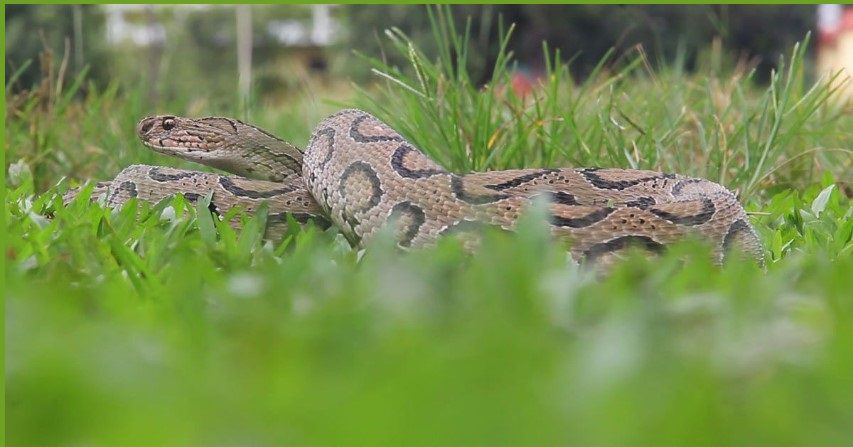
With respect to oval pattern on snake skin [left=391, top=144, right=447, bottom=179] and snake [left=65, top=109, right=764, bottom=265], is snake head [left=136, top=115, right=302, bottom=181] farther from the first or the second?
oval pattern on snake skin [left=391, top=144, right=447, bottom=179]

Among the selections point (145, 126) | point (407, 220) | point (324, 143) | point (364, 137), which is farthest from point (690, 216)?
point (145, 126)

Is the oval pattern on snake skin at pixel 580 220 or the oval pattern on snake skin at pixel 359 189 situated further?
the oval pattern on snake skin at pixel 359 189

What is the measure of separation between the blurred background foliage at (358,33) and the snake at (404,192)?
12.2 m

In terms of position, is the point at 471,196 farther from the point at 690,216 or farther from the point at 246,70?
the point at 246,70

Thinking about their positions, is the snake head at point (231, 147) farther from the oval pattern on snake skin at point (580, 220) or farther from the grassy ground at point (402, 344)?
the oval pattern on snake skin at point (580, 220)

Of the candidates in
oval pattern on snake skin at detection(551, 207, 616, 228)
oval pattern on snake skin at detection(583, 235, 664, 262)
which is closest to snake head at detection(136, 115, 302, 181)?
oval pattern on snake skin at detection(551, 207, 616, 228)

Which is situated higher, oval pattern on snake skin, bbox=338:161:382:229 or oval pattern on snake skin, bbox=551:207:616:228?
oval pattern on snake skin, bbox=551:207:616:228

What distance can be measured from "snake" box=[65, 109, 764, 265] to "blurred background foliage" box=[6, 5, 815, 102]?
12220 millimetres

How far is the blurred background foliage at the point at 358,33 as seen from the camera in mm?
19984

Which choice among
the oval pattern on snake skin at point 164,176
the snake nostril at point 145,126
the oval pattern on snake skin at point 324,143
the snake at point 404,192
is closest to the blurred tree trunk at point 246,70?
the snake nostril at point 145,126

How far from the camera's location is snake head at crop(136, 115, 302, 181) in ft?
15.3

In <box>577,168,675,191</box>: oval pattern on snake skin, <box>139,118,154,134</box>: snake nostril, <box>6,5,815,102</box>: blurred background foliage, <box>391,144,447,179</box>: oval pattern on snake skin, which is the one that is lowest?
<box>6,5,815,102</box>: blurred background foliage

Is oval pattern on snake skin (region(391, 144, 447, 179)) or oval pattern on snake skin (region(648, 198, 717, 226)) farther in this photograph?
oval pattern on snake skin (region(391, 144, 447, 179))

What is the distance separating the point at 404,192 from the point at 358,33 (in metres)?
25.0
